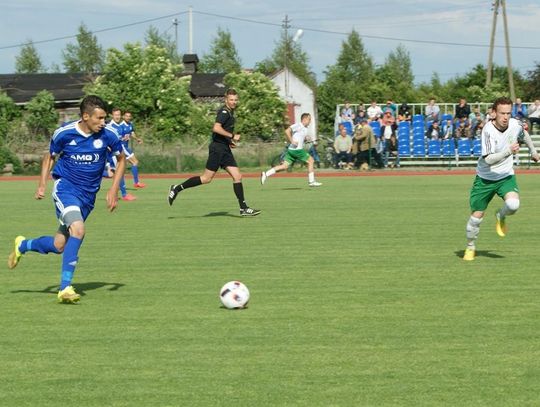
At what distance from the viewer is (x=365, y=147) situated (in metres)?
37.2

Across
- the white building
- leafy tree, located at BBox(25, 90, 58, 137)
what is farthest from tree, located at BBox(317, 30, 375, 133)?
leafy tree, located at BBox(25, 90, 58, 137)

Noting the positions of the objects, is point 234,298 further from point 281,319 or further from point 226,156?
point 226,156

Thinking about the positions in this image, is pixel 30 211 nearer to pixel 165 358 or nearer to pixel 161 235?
pixel 161 235

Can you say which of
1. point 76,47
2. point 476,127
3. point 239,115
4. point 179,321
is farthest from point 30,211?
point 76,47

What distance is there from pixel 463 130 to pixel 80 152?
30330 millimetres

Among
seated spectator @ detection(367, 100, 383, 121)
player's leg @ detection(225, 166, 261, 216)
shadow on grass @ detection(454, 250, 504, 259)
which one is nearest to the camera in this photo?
shadow on grass @ detection(454, 250, 504, 259)

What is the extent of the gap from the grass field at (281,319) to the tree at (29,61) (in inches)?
4291

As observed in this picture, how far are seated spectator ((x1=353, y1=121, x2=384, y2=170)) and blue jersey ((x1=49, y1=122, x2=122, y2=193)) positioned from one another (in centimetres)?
2654

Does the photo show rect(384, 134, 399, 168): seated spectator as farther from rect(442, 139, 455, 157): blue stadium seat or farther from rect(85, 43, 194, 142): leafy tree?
rect(85, 43, 194, 142): leafy tree

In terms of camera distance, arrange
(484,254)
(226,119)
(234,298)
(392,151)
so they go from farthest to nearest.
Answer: (392,151)
(226,119)
(484,254)
(234,298)

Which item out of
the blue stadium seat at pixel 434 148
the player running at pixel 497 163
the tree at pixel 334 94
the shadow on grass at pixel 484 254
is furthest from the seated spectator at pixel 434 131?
the tree at pixel 334 94

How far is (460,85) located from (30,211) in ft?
222

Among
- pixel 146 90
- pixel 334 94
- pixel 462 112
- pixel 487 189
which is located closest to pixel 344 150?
pixel 462 112

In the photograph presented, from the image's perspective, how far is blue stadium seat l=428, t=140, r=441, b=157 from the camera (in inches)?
1548
